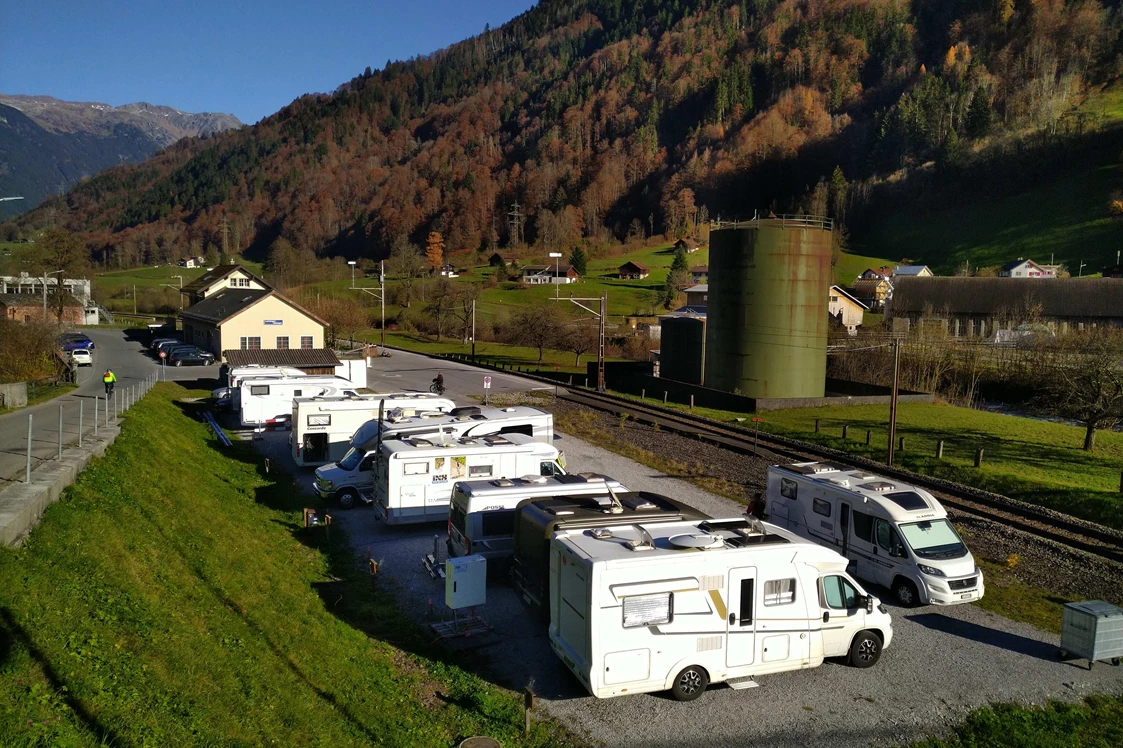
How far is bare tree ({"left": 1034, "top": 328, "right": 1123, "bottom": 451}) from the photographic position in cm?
3222

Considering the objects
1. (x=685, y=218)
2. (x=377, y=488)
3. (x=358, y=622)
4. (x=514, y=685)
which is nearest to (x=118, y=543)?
(x=358, y=622)

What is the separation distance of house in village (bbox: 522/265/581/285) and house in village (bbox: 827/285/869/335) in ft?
166

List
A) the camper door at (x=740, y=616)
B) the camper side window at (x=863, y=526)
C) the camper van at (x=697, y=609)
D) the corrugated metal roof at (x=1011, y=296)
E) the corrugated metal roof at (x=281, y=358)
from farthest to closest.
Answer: the corrugated metal roof at (x=1011, y=296) → the corrugated metal roof at (x=281, y=358) → the camper side window at (x=863, y=526) → the camper door at (x=740, y=616) → the camper van at (x=697, y=609)

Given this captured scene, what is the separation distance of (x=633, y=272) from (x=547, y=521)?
117689mm

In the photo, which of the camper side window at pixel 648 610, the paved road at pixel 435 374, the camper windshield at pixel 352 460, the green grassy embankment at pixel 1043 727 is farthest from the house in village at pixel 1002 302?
the camper side window at pixel 648 610

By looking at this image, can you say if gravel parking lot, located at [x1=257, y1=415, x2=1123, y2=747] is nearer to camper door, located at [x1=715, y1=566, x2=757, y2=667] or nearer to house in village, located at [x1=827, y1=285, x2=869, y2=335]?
camper door, located at [x1=715, y1=566, x2=757, y2=667]

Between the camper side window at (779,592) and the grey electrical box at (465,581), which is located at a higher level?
the camper side window at (779,592)

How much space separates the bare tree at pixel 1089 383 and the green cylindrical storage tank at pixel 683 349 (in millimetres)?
20066

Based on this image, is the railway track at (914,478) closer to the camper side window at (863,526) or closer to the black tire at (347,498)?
the camper side window at (863,526)

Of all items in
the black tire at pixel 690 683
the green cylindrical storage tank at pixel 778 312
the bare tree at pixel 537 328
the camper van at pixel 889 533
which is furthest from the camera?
the bare tree at pixel 537 328

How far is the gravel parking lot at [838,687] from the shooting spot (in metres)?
10.0

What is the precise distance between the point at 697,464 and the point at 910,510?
41.6ft

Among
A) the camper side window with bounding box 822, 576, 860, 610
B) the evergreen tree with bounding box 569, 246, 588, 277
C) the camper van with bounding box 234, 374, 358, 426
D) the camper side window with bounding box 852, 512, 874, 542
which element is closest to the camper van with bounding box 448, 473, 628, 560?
the camper side window with bounding box 822, 576, 860, 610

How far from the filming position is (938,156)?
14812cm
